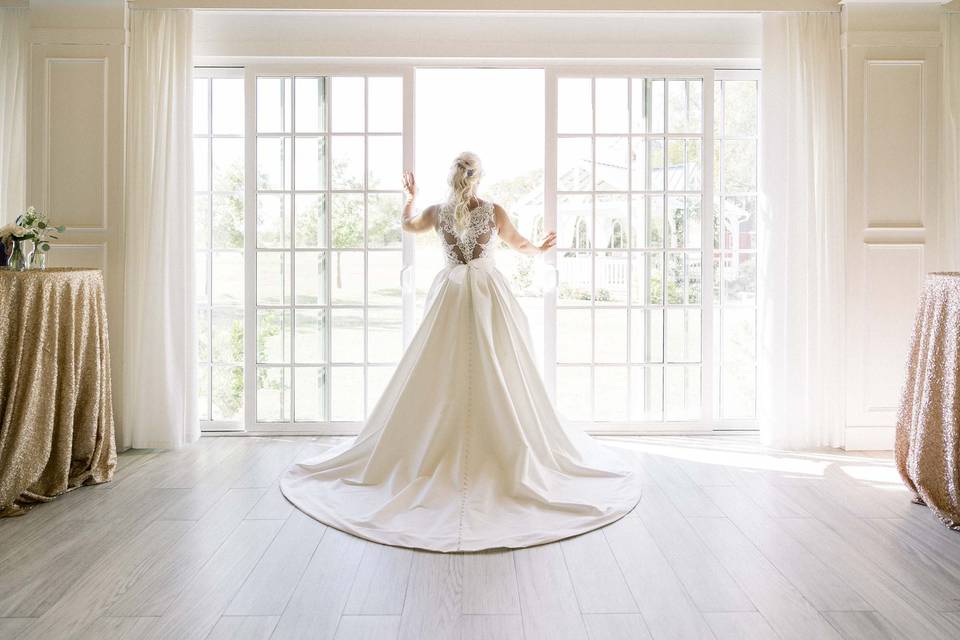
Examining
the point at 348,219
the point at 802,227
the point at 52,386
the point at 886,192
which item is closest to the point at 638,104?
the point at 802,227

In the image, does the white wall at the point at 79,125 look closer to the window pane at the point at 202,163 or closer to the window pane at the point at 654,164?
the window pane at the point at 202,163

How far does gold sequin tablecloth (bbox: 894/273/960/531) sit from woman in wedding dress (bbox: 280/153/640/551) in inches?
50.7

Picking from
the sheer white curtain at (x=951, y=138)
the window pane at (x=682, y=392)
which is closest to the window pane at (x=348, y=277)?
the window pane at (x=682, y=392)

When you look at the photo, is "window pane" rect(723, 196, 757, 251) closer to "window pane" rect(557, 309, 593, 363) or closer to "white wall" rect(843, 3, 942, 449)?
"white wall" rect(843, 3, 942, 449)

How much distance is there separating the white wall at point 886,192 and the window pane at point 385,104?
8.86ft

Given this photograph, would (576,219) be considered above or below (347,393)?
above

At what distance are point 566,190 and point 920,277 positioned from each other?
2.19 metres

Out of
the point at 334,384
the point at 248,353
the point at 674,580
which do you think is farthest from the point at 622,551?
the point at 248,353

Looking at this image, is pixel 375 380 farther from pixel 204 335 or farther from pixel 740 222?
pixel 740 222

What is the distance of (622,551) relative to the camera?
2.91 m

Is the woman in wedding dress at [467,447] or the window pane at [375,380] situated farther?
the window pane at [375,380]

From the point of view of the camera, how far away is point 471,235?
400cm

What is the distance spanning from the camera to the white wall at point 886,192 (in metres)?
4.50

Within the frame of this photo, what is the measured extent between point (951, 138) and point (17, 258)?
521 cm
